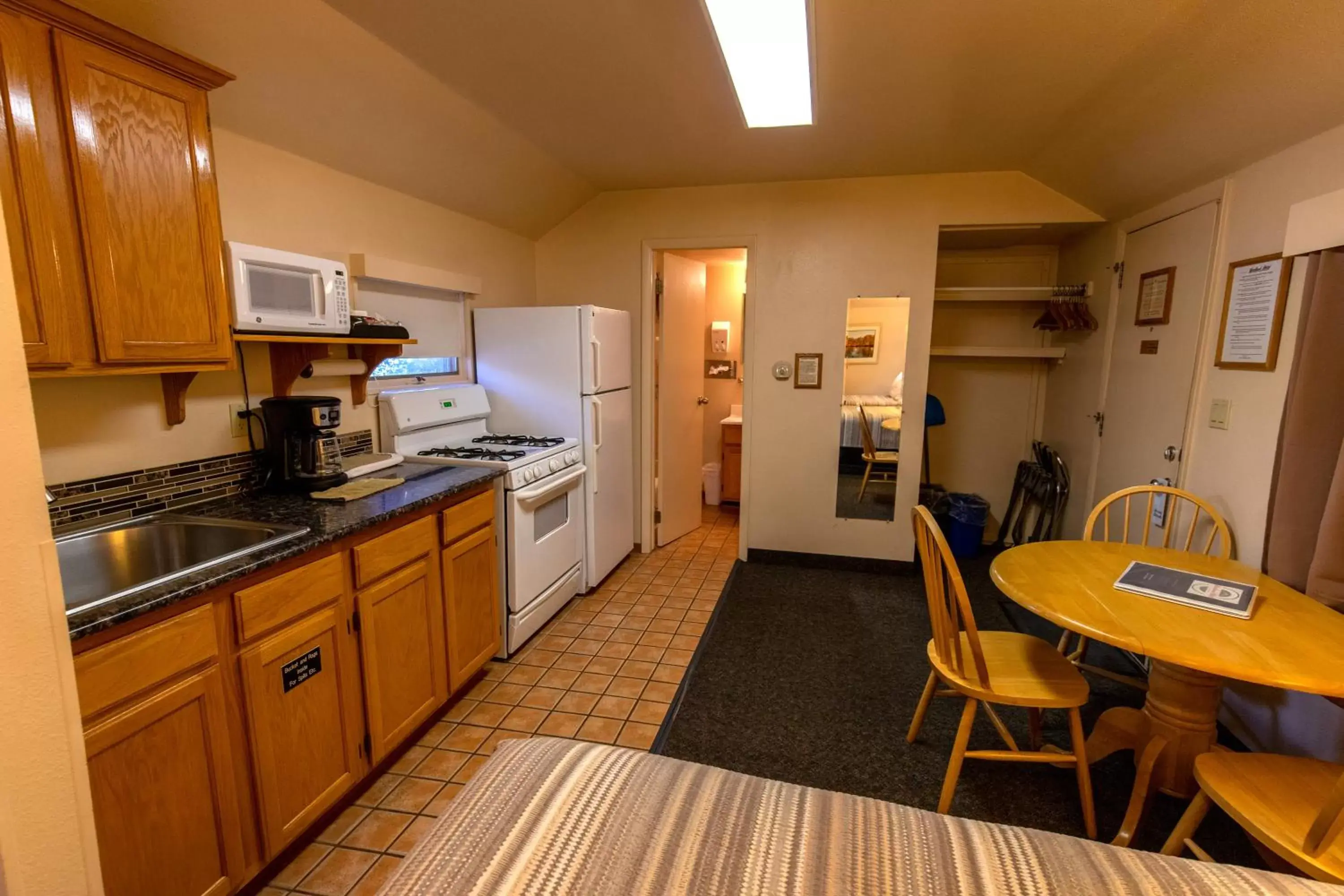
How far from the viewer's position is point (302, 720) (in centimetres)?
159

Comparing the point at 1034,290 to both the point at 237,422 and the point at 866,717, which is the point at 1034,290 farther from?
the point at 237,422

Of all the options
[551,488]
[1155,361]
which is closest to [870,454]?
[1155,361]

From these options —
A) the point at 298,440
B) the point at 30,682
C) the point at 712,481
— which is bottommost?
the point at 712,481

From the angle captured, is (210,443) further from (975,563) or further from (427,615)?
(975,563)

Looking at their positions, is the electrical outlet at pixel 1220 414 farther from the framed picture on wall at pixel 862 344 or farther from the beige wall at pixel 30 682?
the beige wall at pixel 30 682

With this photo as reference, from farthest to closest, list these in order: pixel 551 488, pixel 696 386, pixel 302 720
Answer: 1. pixel 696 386
2. pixel 551 488
3. pixel 302 720

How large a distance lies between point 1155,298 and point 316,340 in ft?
11.7

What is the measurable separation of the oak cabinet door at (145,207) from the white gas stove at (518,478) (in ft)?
3.39

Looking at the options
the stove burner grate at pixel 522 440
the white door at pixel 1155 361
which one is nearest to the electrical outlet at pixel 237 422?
the stove burner grate at pixel 522 440

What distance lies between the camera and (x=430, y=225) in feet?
9.43

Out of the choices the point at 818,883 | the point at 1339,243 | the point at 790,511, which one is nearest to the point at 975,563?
the point at 790,511

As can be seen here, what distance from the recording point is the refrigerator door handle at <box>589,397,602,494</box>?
323cm

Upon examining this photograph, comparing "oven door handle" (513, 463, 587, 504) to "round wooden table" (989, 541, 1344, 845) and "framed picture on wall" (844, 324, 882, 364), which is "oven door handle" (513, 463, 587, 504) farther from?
"round wooden table" (989, 541, 1344, 845)

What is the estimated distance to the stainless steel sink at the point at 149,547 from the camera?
1.51 metres
